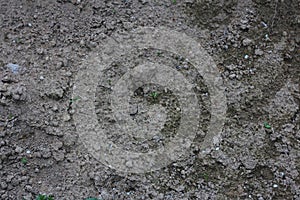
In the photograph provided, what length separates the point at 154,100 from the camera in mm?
Result: 2770

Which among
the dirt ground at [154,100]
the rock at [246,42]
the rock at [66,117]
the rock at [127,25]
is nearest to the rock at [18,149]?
the dirt ground at [154,100]

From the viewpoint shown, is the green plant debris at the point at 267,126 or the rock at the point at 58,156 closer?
the rock at the point at 58,156

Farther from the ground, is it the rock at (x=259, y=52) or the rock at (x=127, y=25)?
the rock at (x=127, y=25)

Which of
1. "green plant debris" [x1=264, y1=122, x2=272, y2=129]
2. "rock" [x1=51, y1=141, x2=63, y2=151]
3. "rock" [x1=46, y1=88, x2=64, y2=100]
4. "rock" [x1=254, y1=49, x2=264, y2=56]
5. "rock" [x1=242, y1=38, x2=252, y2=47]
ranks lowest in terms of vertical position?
"rock" [x1=51, y1=141, x2=63, y2=151]

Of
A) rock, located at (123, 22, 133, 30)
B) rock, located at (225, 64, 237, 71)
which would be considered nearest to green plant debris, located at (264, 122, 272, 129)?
rock, located at (225, 64, 237, 71)

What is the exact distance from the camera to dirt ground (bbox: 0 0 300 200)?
2539 millimetres

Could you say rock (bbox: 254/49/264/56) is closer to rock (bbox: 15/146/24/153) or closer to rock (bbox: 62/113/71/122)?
rock (bbox: 62/113/71/122)

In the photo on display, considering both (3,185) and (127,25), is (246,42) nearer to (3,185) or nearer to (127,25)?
(127,25)

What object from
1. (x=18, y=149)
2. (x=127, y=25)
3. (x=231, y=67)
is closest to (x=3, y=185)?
(x=18, y=149)

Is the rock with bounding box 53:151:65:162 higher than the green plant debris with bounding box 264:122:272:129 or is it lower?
lower

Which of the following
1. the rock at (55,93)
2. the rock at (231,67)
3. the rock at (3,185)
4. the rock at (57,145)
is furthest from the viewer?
the rock at (231,67)

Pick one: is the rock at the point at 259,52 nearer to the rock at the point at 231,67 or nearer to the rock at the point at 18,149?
the rock at the point at 231,67

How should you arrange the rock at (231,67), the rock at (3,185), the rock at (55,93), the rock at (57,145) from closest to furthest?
1. the rock at (3,185)
2. the rock at (57,145)
3. the rock at (55,93)
4. the rock at (231,67)

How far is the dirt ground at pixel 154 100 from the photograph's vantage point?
254 cm
